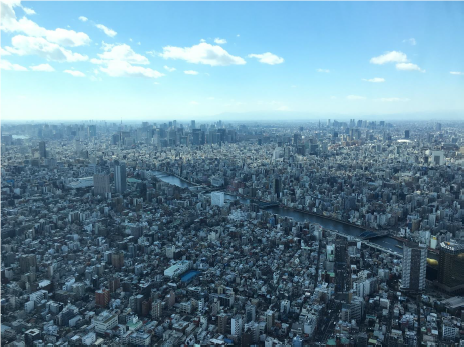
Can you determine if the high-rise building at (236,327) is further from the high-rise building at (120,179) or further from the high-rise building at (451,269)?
the high-rise building at (120,179)

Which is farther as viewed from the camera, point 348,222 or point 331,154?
point 331,154

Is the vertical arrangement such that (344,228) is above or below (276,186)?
below

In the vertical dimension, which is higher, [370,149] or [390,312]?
[370,149]

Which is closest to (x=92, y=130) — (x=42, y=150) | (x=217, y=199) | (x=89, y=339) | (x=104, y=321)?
(x=42, y=150)

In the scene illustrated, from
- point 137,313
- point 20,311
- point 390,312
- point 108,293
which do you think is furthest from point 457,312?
point 20,311

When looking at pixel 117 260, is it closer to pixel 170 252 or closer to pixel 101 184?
pixel 170 252

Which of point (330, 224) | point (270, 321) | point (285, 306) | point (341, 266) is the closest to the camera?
point (270, 321)

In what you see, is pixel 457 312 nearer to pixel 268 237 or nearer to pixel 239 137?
pixel 268 237
